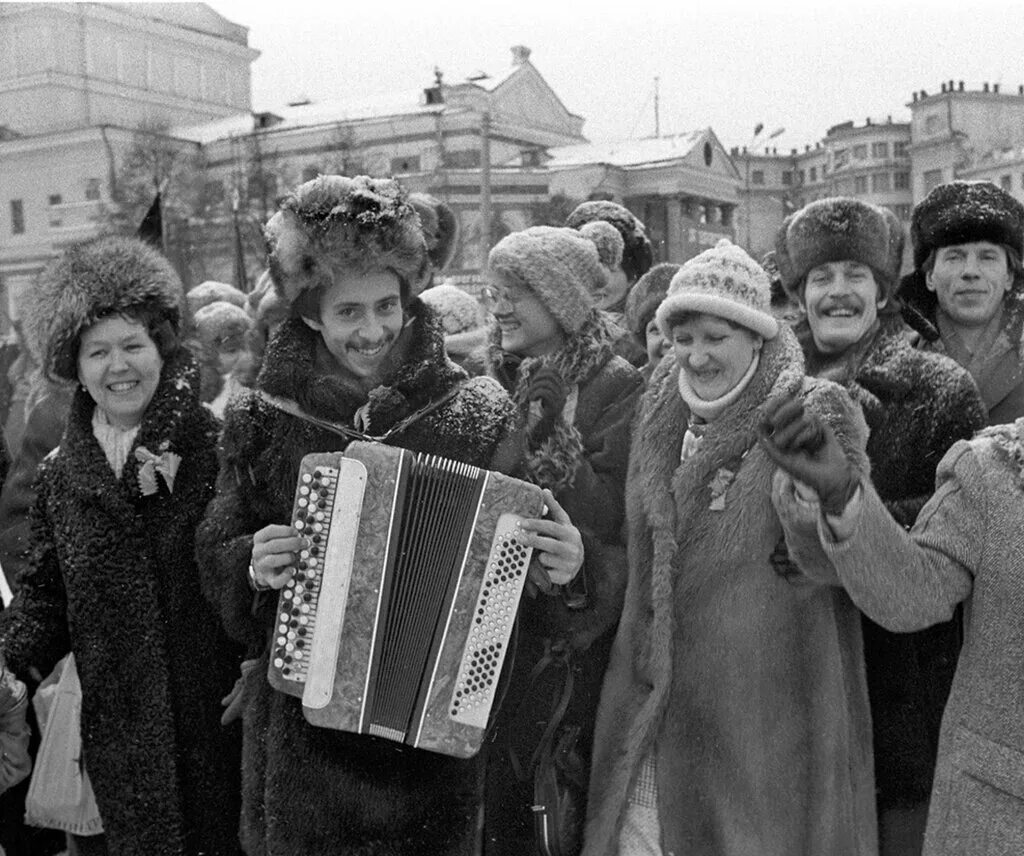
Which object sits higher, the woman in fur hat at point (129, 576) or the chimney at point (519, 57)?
the chimney at point (519, 57)

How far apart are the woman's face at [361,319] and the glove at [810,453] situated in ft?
3.98

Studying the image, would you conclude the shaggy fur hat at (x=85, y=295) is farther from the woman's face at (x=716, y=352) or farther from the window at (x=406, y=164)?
the window at (x=406, y=164)

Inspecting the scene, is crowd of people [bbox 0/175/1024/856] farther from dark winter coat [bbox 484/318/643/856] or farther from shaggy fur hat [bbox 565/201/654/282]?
shaggy fur hat [bbox 565/201/654/282]

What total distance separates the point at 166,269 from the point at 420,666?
67.2 inches

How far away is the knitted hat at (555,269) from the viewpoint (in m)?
3.99

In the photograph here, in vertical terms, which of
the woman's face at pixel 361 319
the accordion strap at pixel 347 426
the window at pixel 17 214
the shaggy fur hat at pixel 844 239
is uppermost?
the window at pixel 17 214

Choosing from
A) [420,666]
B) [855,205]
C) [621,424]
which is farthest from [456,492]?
[855,205]

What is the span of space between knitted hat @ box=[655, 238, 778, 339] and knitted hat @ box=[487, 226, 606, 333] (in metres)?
0.74

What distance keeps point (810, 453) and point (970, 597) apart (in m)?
0.57

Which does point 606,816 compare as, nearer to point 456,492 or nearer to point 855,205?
point 456,492

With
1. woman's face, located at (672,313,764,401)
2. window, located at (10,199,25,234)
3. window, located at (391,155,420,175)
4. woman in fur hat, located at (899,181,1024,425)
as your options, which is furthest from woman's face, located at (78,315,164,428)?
window, located at (10,199,25,234)

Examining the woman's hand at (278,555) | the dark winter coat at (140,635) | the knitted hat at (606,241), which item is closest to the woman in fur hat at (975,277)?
the knitted hat at (606,241)

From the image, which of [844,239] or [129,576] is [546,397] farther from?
[129,576]

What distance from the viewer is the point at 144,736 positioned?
346 cm
